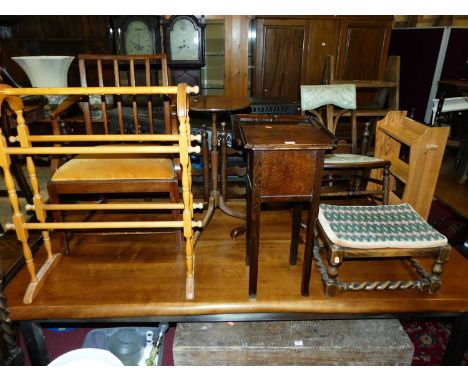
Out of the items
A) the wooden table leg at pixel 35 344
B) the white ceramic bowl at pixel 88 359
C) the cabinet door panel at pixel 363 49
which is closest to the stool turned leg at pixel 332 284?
the white ceramic bowl at pixel 88 359

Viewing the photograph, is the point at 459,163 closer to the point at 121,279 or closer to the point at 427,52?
the point at 427,52

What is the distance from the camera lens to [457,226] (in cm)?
274

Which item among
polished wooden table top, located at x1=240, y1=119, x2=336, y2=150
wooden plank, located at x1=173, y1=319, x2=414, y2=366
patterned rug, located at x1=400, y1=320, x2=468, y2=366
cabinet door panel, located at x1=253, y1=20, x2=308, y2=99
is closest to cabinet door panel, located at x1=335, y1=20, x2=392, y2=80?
cabinet door panel, located at x1=253, y1=20, x2=308, y2=99

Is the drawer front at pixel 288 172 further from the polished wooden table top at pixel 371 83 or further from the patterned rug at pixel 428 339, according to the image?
the polished wooden table top at pixel 371 83

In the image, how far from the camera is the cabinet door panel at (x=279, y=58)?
3.97 meters

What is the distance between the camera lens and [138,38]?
3.76 m

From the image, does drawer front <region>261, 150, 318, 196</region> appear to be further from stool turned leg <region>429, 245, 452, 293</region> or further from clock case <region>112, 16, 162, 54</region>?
clock case <region>112, 16, 162, 54</region>

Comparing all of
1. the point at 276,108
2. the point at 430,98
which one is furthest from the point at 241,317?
the point at 430,98

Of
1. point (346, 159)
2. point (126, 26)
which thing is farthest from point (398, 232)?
point (126, 26)

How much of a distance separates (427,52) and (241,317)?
467 centimetres

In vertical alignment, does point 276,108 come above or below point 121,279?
above

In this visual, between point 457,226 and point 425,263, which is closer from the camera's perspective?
point 425,263

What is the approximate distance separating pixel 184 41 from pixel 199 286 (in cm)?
281

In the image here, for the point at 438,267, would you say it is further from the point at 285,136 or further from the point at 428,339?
the point at 285,136
